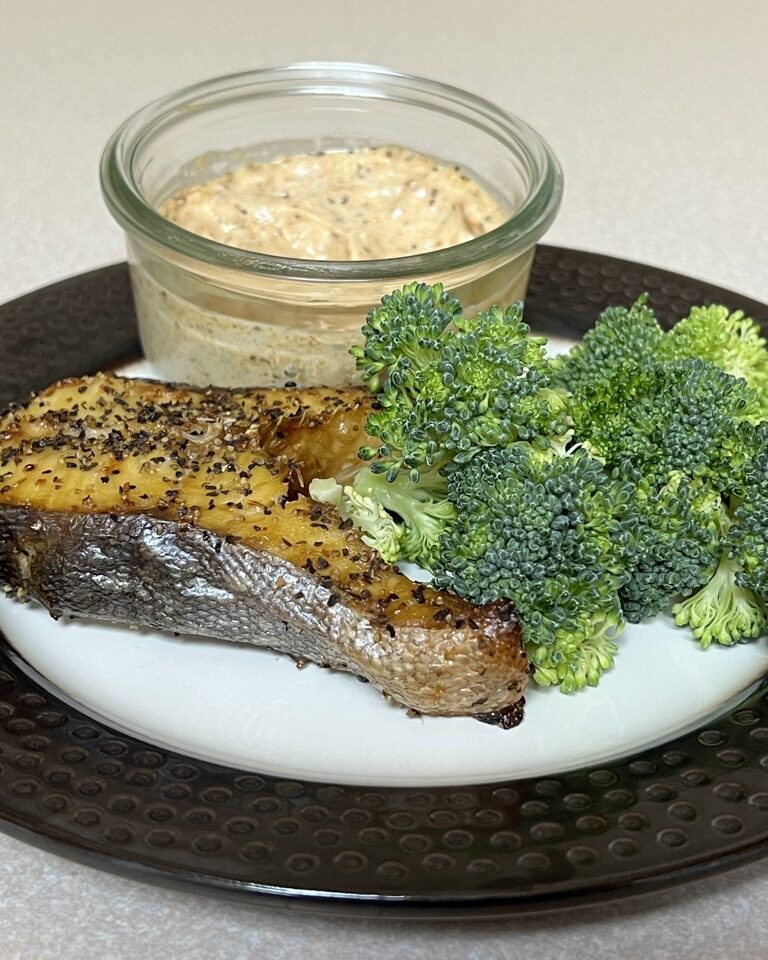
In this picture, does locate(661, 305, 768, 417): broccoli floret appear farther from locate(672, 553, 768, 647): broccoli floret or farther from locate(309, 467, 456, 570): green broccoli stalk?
locate(309, 467, 456, 570): green broccoli stalk

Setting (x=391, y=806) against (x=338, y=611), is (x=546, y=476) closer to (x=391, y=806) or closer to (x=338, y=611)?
(x=338, y=611)

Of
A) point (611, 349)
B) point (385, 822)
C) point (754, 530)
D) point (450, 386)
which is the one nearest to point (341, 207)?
point (611, 349)

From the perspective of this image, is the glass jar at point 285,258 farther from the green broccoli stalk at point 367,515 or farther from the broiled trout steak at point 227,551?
the green broccoli stalk at point 367,515

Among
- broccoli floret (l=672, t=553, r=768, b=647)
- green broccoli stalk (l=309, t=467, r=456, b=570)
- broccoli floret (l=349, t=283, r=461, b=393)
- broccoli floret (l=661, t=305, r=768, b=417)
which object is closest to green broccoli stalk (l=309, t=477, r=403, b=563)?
green broccoli stalk (l=309, t=467, r=456, b=570)

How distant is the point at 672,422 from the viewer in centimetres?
244

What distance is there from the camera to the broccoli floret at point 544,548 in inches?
88.7

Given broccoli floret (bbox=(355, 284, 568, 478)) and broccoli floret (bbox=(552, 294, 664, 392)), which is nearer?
broccoli floret (bbox=(355, 284, 568, 478))

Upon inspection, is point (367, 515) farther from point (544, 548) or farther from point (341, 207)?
point (341, 207)

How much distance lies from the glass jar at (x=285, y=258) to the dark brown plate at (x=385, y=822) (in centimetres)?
99

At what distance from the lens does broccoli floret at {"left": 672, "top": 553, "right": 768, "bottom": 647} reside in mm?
2449

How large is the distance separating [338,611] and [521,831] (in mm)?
488

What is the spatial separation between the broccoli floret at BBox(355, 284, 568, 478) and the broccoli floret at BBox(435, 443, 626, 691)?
2.3 inches

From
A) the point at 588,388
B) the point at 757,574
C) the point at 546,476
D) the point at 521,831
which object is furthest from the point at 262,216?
the point at 521,831

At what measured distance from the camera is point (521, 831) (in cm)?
199
